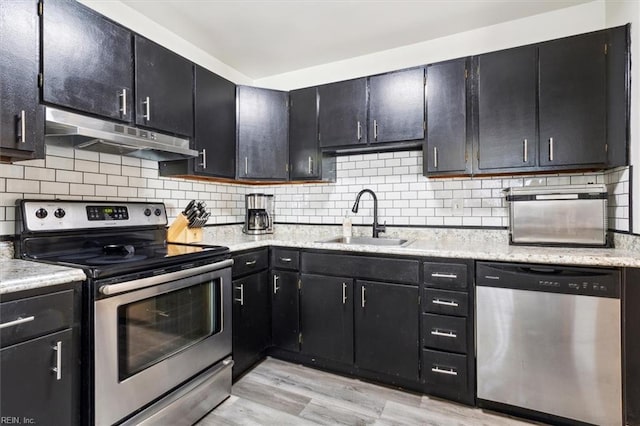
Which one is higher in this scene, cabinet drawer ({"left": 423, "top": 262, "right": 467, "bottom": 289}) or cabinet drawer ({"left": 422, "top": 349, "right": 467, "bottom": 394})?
cabinet drawer ({"left": 423, "top": 262, "right": 467, "bottom": 289})

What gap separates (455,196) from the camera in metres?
2.50

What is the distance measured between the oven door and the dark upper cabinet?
0.75 m

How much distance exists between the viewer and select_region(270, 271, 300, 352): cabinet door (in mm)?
2397

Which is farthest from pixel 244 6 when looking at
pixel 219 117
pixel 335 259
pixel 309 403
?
pixel 309 403

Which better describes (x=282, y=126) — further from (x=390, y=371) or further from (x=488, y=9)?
(x=390, y=371)

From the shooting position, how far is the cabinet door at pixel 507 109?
6.68 ft

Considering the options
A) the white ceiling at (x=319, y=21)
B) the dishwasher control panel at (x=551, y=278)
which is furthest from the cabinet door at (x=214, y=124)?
the dishwasher control panel at (x=551, y=278)

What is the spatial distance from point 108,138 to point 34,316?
897 millimetres

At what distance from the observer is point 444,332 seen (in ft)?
6.35

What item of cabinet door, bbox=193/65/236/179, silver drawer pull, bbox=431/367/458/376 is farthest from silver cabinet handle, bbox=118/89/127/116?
silver drawer pull, bbox=431/367/458/376

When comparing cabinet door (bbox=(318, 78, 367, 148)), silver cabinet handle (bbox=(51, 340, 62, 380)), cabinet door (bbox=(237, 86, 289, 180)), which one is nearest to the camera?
silver cabinet handle (bbox=(51, 340, 62, 380))

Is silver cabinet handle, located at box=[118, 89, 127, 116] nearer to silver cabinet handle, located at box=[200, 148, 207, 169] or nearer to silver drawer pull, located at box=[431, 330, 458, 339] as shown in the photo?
silver cabinet handle, located at box=[200, 148, 207, 169]

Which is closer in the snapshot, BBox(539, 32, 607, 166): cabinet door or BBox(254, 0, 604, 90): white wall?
BBox(539, 32, 607, 166): cabinet door

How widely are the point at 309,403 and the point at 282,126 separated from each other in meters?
2.17
